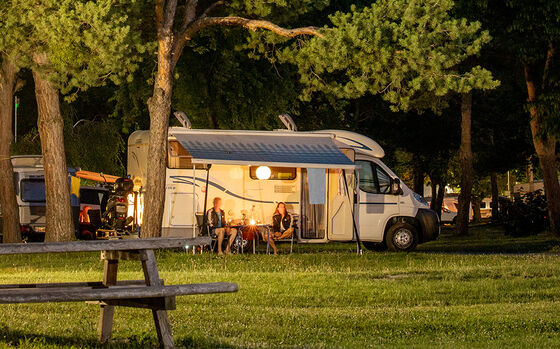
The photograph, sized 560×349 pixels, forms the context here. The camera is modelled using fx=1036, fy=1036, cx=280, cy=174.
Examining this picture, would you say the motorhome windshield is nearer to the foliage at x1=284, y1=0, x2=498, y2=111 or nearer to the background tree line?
the background tree line

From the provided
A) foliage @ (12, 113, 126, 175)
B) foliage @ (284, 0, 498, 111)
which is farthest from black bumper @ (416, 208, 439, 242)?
foliage @ (12, 113, 126, 175)

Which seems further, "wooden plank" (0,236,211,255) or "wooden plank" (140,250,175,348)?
"wooden plank" (140,250,175,348)

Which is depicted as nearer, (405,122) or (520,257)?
(520,257)

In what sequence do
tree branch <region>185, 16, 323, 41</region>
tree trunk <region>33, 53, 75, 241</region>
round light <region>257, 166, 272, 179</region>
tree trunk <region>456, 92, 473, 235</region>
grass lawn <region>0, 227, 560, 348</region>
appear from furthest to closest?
tree trunk <region>456, 92, 473, 235</region>
round light <region>257, 166, 272, 179</region>
tree trunk <region>33, 53, 75, 241</region>
tree branch <region>185, 16, 323, 41</region>
grass lawn <region>0, 227, 560, 348</region>

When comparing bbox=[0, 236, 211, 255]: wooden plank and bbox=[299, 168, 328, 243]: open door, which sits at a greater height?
bbox=[299, 168, 328, 243]: open door

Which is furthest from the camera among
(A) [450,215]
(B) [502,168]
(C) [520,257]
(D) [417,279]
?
(A) [450,215]

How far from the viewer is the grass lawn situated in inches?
376

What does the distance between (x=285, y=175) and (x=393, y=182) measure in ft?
8.69

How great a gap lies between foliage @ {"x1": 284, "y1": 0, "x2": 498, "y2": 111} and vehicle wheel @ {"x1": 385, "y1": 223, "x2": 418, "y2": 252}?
5179 mm

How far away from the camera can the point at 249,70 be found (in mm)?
29969

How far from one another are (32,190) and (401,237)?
10.7m

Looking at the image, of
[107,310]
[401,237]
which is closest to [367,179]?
[401,237]

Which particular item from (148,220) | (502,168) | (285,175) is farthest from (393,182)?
(502,168)

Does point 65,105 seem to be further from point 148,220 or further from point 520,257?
point 520,257
